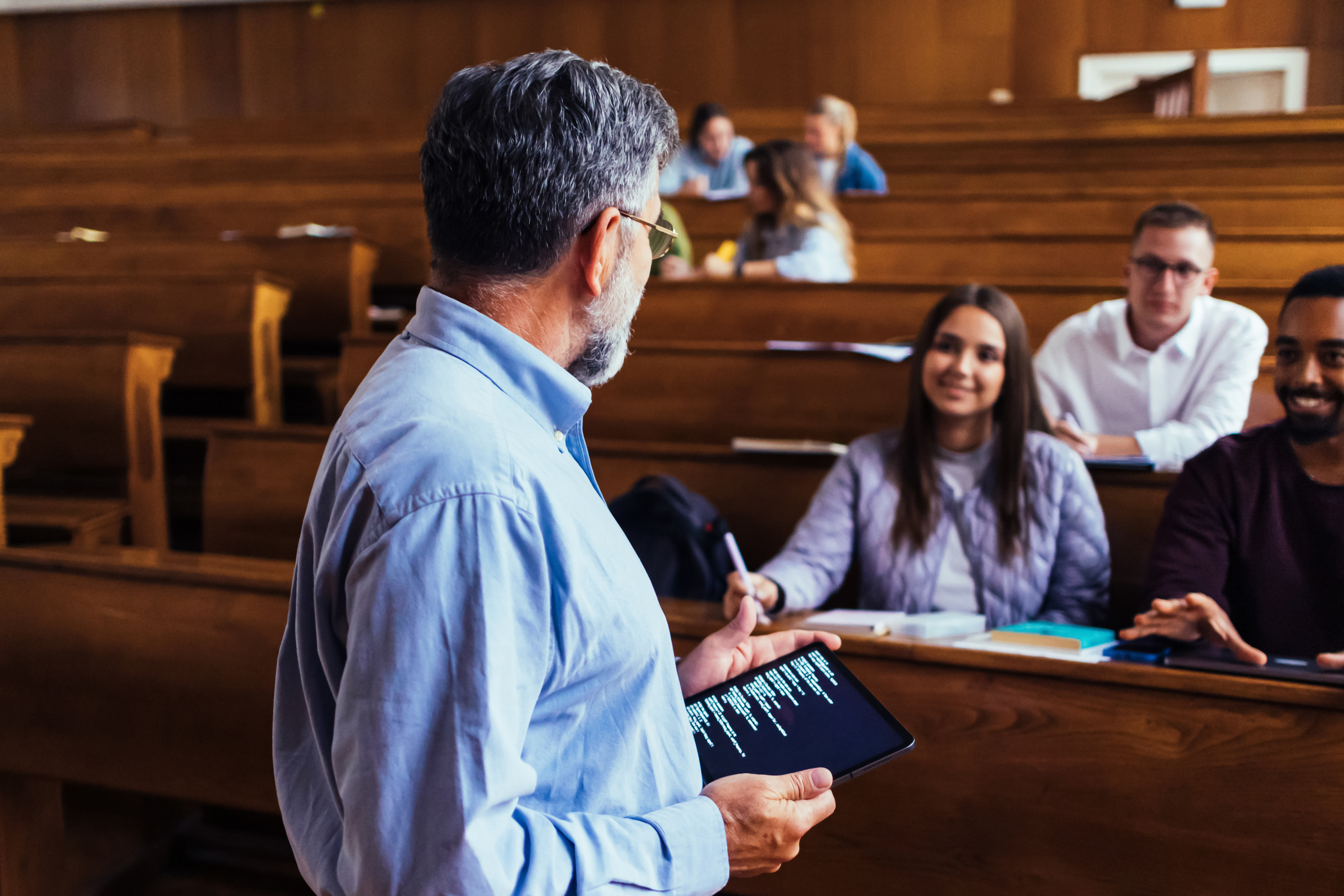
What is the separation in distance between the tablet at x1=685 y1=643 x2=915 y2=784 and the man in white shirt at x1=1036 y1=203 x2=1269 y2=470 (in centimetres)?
87

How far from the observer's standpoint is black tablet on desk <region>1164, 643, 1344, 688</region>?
0.74 m

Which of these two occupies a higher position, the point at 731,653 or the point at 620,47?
the point at 620,47

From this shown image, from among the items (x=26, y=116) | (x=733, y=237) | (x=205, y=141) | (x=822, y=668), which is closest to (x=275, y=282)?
(x=733, y=237)

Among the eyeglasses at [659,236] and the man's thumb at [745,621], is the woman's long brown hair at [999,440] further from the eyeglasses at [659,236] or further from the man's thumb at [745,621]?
the eyeglasses at [659,236]

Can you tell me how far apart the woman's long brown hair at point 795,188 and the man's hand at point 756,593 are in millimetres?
1014

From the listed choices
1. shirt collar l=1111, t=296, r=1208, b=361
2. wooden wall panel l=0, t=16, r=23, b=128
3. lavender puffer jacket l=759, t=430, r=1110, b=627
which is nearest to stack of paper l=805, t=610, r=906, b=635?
lavender puffer jacket l=759, t=430, r=1110, b=627

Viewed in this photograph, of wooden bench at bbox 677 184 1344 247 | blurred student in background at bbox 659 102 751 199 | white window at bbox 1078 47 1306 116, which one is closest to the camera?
wooden bench at bbox 677 184 1344 247

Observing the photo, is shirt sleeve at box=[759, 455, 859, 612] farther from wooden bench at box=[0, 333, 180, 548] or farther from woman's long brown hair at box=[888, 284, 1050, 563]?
wooden bench at box=[0, 333, 180, 548]

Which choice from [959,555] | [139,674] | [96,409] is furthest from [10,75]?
[959,555]

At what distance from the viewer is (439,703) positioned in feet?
1.17

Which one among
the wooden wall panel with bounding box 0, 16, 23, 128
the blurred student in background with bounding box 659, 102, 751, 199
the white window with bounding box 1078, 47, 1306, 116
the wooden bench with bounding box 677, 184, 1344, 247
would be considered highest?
the wooden wall panel with bounding box 0, 16, 23, 128

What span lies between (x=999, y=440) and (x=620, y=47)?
3.76 meters

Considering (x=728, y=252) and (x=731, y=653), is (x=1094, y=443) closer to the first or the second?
(x=731, y=653)

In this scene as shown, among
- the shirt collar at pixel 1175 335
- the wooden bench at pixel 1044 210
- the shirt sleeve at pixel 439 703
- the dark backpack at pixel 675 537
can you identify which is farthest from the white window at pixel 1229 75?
the shirt sleeve at pixel 439 703
